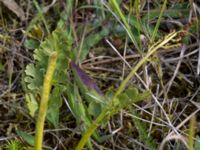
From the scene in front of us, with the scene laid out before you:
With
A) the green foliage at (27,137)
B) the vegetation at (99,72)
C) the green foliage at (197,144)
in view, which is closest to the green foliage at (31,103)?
the vegetation at (99,72)

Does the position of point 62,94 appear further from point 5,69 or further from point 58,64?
point 5,69

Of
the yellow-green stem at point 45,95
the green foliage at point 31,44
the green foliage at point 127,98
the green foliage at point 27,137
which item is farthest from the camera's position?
the green foliage at point 31,44

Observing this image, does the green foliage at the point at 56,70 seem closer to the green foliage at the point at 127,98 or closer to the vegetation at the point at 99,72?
the vegetation at the point at 99,72

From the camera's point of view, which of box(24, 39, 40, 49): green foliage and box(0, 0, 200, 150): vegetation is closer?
box(0, 0, 200, 150): vegetation

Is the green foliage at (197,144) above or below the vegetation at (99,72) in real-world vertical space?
below

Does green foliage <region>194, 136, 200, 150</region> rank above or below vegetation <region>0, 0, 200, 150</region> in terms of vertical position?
below

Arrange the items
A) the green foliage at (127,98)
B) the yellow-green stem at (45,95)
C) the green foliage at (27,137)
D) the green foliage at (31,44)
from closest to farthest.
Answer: the yellow-green stem at (45,95)
the green foliage at (127,98)
the green foliage at (27,137)
the green foliage at (31,44)

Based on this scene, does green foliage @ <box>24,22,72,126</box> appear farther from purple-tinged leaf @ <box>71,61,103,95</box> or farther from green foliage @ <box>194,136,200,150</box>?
green foliage @ <box>194,136,200,150</box>

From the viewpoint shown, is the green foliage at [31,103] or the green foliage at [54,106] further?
the green foliage at [54,106]

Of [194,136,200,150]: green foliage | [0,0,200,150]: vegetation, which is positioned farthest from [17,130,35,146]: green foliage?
[194,136,200,150]: green foliage
